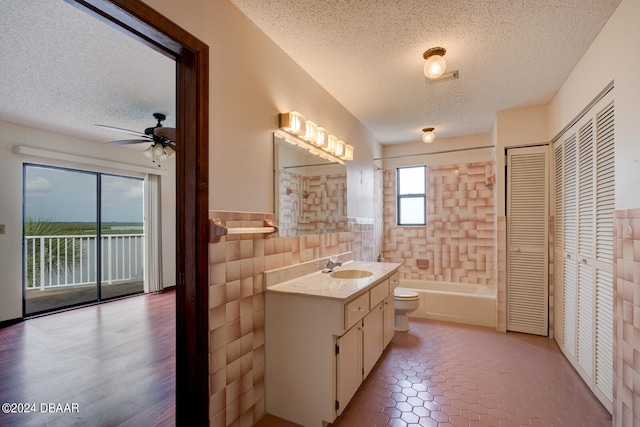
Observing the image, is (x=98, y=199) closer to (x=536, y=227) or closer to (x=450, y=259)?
(x=450, y=259)

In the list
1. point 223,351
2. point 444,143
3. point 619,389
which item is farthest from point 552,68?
point 223,351

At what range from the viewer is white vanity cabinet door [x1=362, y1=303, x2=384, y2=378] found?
214 cm

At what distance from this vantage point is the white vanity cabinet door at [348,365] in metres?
1.75

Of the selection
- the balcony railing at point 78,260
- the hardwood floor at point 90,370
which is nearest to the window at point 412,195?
the hardwood floor at point 90,370

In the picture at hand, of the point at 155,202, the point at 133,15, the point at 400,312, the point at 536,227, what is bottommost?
the point at 400,312

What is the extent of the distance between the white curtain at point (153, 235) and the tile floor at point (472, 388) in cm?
420

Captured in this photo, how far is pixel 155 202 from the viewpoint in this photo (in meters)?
5.23

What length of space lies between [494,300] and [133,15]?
405 centimetres

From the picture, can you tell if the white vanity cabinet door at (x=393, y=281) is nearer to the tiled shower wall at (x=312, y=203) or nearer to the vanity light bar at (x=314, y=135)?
the tiled shower wall at (x=312, y=203)

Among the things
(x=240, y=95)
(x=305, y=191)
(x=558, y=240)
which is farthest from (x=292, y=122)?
(x=558, y=240)

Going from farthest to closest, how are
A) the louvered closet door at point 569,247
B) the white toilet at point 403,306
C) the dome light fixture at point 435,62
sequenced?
the white toilet at point 403,306 < the louvered closet door at point 569,247 < the dome light fixture at point 435,62

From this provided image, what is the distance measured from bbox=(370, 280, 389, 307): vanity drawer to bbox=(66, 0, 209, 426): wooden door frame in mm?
1262

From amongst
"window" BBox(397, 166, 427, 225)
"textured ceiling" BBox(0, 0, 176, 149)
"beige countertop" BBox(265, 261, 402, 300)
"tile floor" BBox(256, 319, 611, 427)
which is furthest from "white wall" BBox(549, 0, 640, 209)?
"textured ceiling" BBox(0, 0, 176, 149)

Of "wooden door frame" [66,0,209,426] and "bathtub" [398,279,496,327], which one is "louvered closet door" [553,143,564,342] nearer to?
"bathtub" [398,279,496,327]
